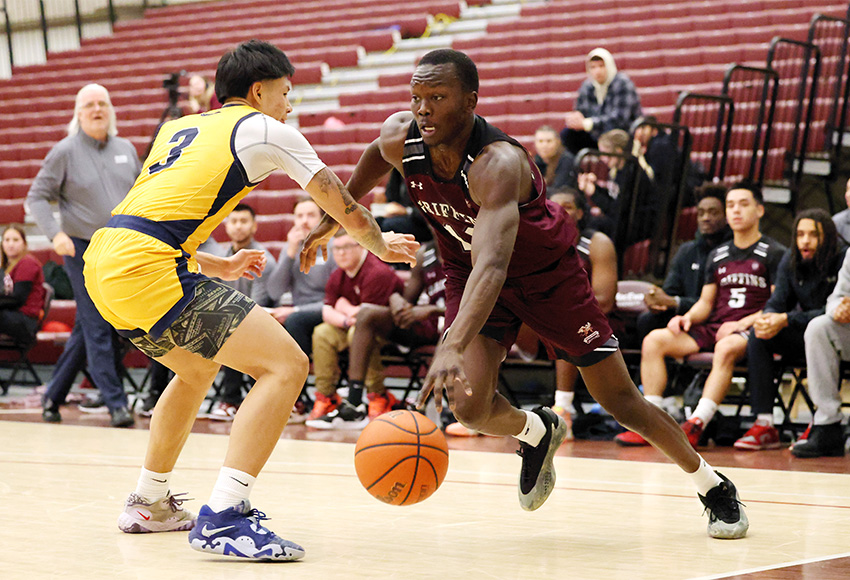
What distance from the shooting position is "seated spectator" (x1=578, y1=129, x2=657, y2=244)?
7.66m

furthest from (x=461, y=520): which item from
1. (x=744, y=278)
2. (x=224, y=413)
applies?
(x=224, y=413)

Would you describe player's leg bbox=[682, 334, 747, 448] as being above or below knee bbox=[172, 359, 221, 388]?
below

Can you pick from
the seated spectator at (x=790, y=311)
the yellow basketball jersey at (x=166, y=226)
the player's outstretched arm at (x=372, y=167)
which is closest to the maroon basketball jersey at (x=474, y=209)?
the player's outstretched arm at (x=372, y=167)

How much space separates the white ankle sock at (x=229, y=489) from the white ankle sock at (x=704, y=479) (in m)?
1.56

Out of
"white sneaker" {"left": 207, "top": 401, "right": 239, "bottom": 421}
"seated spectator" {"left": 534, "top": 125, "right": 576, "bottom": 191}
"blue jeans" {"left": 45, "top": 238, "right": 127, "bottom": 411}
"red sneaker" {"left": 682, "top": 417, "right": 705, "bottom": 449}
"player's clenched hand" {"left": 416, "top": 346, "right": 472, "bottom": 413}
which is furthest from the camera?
"seated spectator" {"left": 534, "top": 125, "right": 576, "bottom": 191}

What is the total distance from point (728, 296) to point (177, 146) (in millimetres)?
4272

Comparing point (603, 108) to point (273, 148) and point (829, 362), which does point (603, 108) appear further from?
point (273, 148)

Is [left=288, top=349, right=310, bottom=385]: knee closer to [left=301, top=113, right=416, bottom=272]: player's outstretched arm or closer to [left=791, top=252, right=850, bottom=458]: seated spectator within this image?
[left=301, top=113, right=416, bottom=272]: player's outstretched arm

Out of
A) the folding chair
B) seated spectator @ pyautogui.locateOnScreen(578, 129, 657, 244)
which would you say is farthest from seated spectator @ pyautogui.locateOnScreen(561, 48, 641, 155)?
the folding chair

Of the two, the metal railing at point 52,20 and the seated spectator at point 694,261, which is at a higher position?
the metal railing at point 52,20

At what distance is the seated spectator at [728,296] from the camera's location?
6.26 metres

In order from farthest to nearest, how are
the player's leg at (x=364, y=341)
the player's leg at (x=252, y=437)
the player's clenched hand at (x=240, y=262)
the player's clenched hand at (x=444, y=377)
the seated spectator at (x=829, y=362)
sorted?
1. the player's leg at (x=364, y=341)
2. the seated spectator at (x=829, y=362)
3. the player's clenched hand at (x=240, y=262)
4. the player's leg at (x=252, y=437)
5. the player's clenched hand at (x=444, y=377)

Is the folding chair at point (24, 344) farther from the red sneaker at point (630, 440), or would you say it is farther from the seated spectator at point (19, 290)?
the red sneaker at point (630, 440)

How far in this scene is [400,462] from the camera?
10.4 feet
